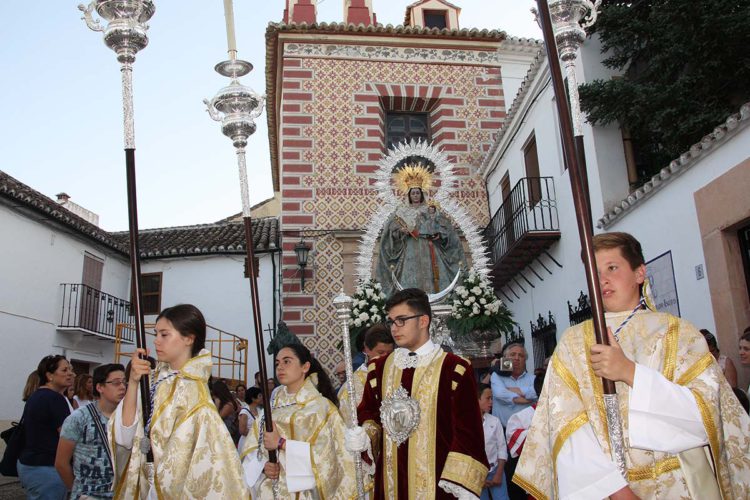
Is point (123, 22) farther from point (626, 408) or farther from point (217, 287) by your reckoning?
point (217, 287)

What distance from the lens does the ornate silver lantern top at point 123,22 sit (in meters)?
3.62

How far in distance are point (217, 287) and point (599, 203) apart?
1100 cm

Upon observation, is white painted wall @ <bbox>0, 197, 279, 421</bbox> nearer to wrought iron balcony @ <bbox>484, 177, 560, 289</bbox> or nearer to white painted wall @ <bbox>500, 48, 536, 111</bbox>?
wrought iron balcony @ <bbox>484, 177, 560, 289</bbox>

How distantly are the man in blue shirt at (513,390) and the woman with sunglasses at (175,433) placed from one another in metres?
3.21

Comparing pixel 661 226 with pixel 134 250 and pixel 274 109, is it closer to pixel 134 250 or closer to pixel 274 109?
pixel 134 250

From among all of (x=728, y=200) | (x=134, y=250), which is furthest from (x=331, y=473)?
(x=728, y=200)

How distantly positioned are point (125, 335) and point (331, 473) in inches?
610

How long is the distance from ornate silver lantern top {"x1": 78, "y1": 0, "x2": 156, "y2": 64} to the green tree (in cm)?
600

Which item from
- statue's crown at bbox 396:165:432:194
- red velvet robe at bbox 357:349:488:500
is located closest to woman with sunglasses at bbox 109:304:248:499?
red velvet robe at bbox 357:349:488:500

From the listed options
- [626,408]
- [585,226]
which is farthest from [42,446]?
[585,226]

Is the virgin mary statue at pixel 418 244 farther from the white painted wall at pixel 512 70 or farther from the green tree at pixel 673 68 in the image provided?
the white painted wall at pixel 512 70

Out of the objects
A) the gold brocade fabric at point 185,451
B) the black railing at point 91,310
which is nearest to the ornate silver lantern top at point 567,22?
the gold brocade fabric at point 185,451

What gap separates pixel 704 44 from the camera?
24.7ft

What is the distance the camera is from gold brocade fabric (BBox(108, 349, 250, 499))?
3084mm
